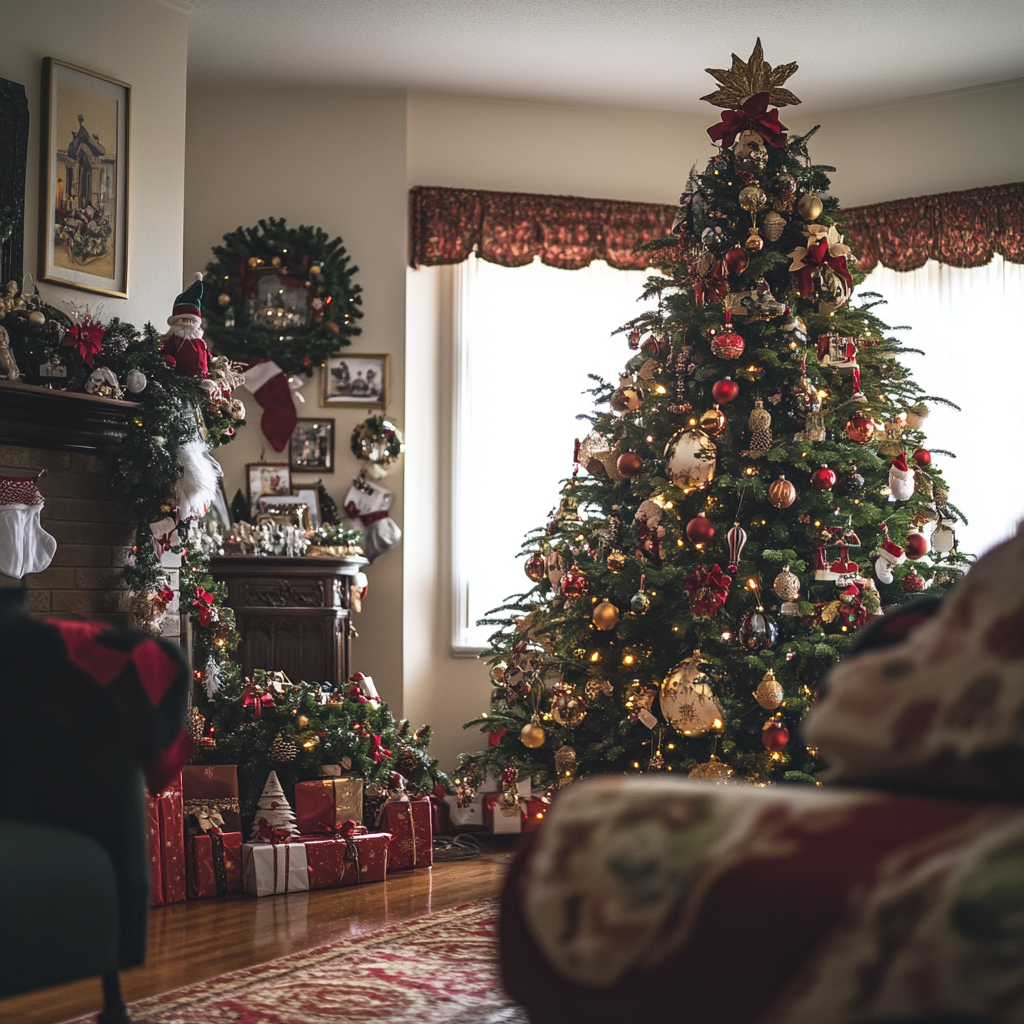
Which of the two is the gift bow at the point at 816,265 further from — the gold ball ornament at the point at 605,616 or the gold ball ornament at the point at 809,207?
the gold ball ornament at the point at 605,616

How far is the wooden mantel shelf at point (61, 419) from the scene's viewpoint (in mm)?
3805

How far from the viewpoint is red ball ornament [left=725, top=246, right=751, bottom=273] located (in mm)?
3945

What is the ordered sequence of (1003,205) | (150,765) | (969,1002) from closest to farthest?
(969,1002)
(150,765)
(1003,205)

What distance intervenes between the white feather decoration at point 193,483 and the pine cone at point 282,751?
877 millimetres

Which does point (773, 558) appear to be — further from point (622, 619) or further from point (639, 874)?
point (639, 874)

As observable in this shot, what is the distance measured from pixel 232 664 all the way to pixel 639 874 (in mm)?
3602

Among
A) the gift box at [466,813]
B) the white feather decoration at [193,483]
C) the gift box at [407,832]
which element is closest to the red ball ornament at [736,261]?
the white feather decoration at [193,483]

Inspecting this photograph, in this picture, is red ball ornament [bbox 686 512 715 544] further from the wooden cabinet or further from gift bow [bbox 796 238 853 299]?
the wooden cabinet

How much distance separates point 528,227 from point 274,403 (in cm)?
153

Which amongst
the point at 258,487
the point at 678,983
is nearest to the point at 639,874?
the point at 678,983

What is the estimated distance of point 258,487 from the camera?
559 cm

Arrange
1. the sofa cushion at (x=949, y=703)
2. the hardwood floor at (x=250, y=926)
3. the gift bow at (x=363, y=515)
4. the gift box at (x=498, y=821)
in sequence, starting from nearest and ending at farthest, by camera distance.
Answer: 1. the sofa cushion at (x=949, y=703)
2. the hardwood floor at (x=250, y=926)
3. the gift box at (x=498, y=821)
4. the gift bow at (x=363, y=515)

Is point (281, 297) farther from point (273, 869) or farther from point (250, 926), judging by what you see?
point (250, 926)

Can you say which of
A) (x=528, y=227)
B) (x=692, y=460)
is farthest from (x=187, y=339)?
(x=528, y=227)
